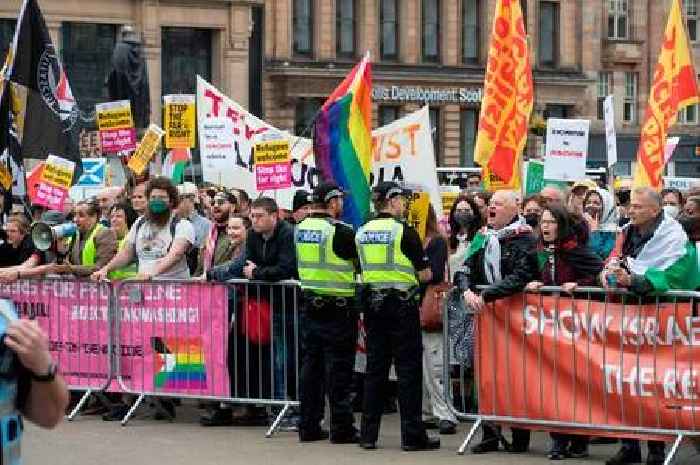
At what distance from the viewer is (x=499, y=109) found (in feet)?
57.0

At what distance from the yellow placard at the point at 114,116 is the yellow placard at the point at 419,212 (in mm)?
8031

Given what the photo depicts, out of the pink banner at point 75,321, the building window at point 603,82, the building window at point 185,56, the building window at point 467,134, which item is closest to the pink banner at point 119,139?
the pink banner at point 75,321

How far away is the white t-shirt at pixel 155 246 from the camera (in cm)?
1361

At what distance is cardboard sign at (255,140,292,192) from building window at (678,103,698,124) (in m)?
54.4

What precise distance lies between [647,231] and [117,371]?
4487mm

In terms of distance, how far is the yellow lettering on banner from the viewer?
16000 mm

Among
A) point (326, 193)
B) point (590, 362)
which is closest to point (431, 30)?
point (326, 193)

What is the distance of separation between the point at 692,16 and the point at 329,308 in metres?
61.6

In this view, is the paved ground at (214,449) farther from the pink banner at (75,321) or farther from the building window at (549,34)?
the building window at (549,34)

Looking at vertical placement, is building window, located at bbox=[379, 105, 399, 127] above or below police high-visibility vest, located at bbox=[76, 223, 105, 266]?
above

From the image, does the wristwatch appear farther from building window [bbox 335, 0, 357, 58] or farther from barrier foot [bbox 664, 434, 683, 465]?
building window [bbox 335, 0, 357, 58]

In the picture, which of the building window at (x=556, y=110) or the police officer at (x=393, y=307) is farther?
the building window at (x=556, y=110)

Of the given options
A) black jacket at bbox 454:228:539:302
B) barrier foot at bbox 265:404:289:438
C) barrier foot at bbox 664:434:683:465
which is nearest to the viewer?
barrier foot at bbox 664:434:683:465

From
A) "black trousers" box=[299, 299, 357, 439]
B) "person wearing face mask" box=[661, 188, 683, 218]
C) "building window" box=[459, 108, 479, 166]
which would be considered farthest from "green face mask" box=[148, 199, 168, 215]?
"building window" box=[459, 108, 479, 166]
